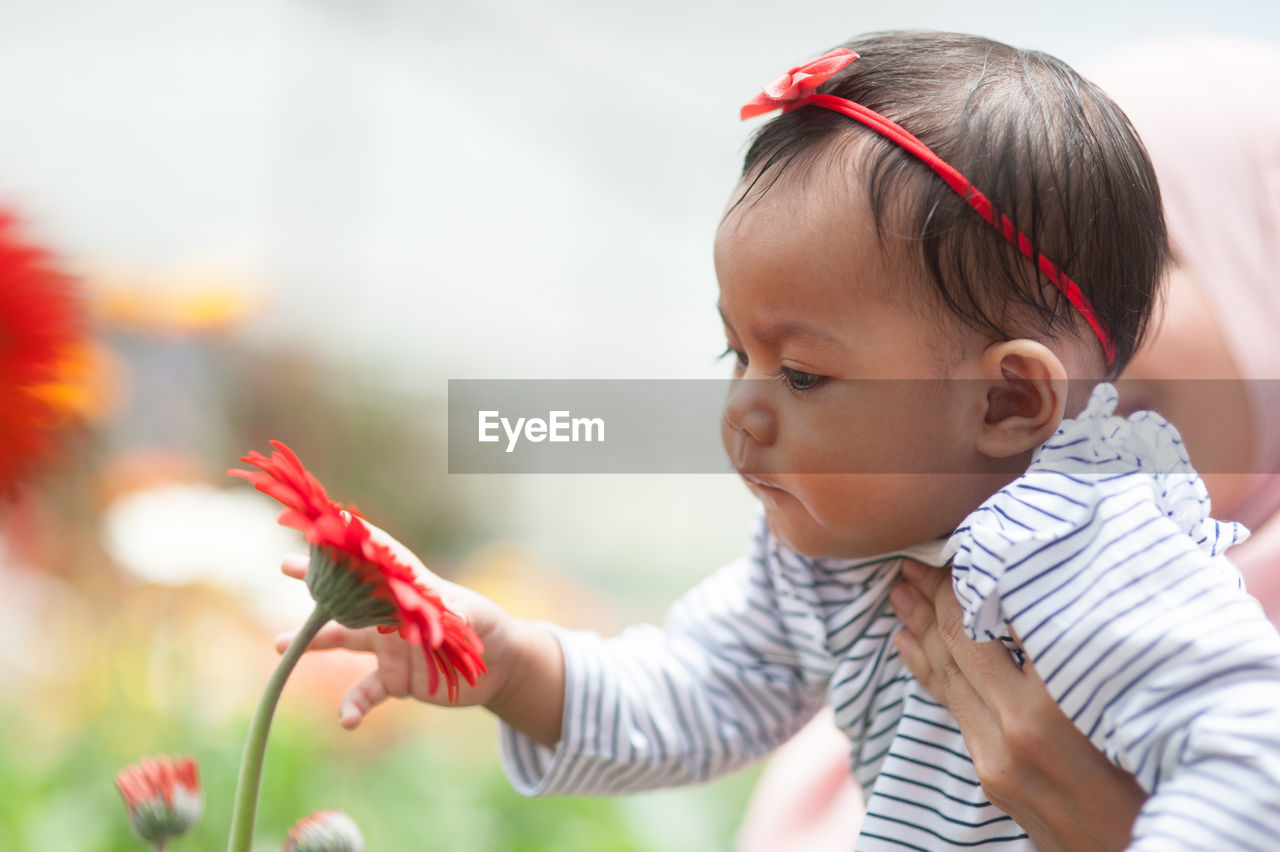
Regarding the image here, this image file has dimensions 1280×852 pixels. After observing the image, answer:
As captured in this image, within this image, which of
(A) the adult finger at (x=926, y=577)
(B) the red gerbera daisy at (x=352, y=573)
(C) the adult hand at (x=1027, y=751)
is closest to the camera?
(B) the red gerbera daisy at (x=352, y=573)

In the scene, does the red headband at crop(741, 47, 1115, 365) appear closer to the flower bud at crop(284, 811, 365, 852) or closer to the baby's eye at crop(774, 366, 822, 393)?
the baby's eye at crop(774, 366, 822, 393)

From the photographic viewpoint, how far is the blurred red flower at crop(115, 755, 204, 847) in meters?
0.43

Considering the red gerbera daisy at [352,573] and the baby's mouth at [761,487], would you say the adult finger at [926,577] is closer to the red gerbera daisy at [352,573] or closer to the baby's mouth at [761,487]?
the baby's mouth at [761,487]

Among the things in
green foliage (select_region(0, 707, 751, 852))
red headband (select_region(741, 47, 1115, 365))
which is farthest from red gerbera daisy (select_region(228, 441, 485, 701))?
green foliage (select_region(0, 707, 751, 852))

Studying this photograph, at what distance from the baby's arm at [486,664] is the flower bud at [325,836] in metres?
0.10

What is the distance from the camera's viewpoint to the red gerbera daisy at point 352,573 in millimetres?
354

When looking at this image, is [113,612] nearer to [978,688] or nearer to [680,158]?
[978,688]

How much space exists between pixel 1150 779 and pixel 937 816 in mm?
178

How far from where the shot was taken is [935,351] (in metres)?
0.54

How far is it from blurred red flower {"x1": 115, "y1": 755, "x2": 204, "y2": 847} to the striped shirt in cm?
27

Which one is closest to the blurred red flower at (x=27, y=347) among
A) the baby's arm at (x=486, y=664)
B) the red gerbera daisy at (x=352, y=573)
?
the red gerbera daisy at (x=352, y=573)

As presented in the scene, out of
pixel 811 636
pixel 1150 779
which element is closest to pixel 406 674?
pixel 811 636

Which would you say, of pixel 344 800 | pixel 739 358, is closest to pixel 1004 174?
pixel 739 358

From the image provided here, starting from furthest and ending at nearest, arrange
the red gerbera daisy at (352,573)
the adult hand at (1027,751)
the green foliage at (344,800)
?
the green foliage at (344,800), the adult hand at (1027,751), the red gerbera daisy at (352,573)
